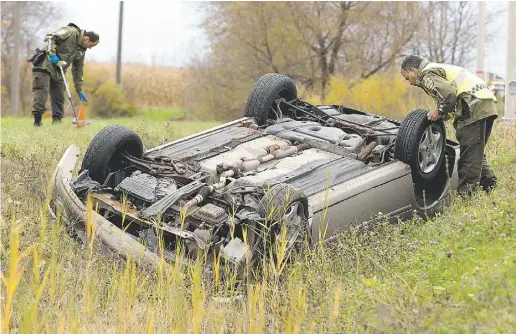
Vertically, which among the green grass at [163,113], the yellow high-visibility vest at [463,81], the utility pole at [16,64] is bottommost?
the green grass at [163,113]

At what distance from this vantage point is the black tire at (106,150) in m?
5.76

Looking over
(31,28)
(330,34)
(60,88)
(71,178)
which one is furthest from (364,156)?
(31,28)

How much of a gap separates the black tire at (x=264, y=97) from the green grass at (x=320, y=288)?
6.14 feet

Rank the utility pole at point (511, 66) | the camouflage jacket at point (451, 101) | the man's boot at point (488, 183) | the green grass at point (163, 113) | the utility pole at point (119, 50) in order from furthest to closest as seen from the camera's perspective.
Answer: the utility pole at point (119, 50) < the green grass at point (163, 113) < the utility pole at point (511, 66) < the man's boot at point (488, 183) < the camouflage jacket at point (451, 101)

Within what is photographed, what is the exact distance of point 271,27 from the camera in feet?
90.3

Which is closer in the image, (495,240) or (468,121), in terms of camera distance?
(495,240)

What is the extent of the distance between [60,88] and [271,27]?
1677 centimetres

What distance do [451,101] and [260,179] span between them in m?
2.07

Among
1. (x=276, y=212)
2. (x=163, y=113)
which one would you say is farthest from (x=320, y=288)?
(x=163, y=113)

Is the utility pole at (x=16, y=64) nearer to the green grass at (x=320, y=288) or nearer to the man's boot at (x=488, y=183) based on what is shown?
the green grass at (x=320, y=288)

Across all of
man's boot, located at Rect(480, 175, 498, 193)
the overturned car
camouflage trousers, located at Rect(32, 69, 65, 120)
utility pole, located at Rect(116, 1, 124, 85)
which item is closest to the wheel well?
the overturned car

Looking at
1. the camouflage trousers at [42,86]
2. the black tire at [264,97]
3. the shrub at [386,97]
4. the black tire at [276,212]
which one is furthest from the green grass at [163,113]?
the black tire at [276,212]

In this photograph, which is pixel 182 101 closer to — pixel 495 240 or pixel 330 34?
pixel 330 34

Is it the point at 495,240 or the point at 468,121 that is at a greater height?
the point at 468,121
